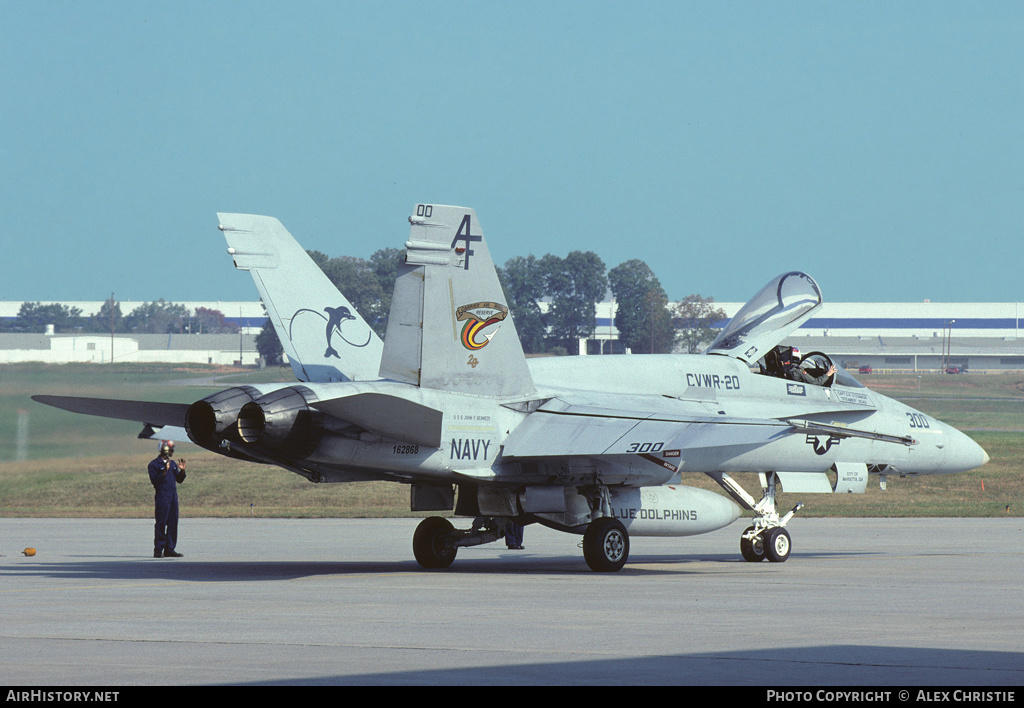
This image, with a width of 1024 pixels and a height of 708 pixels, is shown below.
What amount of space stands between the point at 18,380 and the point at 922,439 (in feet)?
70.7

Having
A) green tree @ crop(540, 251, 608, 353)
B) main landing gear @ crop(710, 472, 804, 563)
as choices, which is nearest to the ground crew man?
main landing gear @ crop(710, 472, 804, 563)

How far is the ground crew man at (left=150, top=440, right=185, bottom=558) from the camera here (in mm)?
20797

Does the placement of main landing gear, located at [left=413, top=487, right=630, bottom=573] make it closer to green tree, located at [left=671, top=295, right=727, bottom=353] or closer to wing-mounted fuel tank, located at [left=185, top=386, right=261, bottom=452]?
wing-mounted fuel tank, located at [left=185, top=386, right=261, bottom=452]

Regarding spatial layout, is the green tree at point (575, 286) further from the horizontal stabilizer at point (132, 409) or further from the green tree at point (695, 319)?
the horizontal stabilizer at point (132, 409)

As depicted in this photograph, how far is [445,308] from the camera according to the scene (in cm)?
1567

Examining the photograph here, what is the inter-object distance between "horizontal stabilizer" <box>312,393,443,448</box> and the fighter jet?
0.9 inches

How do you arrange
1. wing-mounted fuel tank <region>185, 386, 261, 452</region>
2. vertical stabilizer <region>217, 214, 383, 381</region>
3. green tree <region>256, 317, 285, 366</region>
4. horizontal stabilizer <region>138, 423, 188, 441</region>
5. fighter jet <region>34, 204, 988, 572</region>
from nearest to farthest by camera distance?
wing-mounted fuel tank <region>185, 386, 261, 452</region>, fighter jet <region>34, 204, 988, 572</region>, vertical stabilizer <region>217, 214, 383, 381</region>, horizontal stabilizer <region>138, 423, 188, 441</region>, green tree <region>256, 317, 285, 366</region>

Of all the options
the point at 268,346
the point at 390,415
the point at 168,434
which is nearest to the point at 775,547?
the point at 390,415

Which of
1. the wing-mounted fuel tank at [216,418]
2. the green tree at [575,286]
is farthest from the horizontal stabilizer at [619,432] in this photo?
the green tree at [575,286]

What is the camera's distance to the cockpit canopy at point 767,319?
784 inches

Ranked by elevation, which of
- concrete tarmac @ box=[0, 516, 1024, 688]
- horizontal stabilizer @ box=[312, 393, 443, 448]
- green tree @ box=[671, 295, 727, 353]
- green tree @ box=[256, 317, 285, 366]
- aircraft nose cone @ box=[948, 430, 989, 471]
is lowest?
concrete tarmac @ box=[0, 516, 1024, 688]

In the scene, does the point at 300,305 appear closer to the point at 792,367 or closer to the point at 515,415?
the point at 515,415

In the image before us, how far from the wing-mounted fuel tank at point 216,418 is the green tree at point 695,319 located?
6123cm
